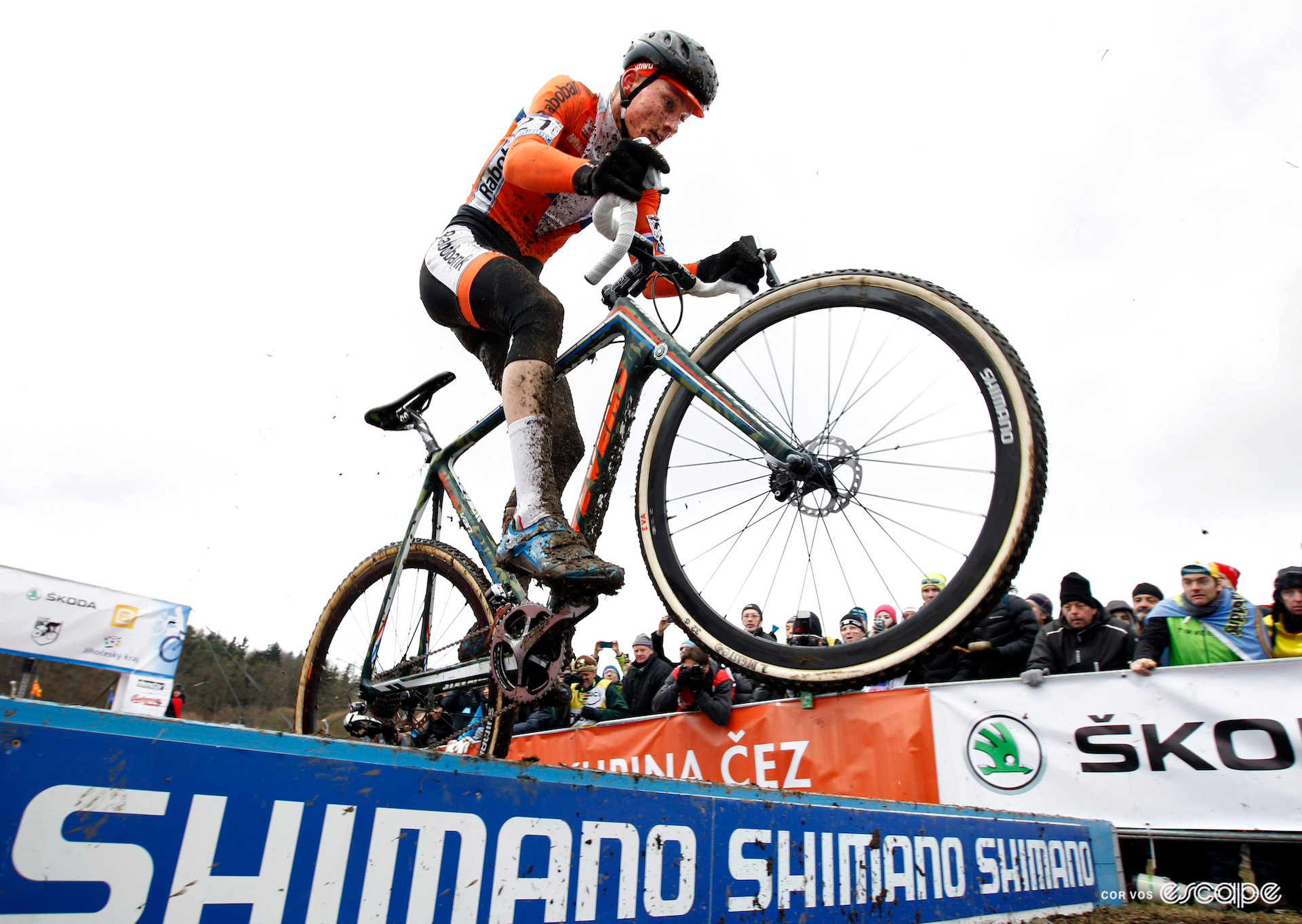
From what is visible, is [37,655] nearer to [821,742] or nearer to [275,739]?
[821,742]

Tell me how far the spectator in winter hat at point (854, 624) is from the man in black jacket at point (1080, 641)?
122 centimetres

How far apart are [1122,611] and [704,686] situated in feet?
11.1

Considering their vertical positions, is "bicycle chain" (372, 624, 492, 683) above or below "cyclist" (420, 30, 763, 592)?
below

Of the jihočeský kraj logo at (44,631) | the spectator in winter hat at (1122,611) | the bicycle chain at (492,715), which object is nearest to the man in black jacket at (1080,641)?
the spectator in winter hat at (1122,611)

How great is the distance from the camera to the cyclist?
2.71m

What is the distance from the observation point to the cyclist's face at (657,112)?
314cm

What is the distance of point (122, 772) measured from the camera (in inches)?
38.8

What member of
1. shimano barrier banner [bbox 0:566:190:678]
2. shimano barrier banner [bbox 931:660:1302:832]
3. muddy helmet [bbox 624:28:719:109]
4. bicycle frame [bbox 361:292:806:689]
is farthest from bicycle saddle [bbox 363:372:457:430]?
shimano barrier banner [bbox 0:566:190:678]

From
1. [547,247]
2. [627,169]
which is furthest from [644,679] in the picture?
[627,169]

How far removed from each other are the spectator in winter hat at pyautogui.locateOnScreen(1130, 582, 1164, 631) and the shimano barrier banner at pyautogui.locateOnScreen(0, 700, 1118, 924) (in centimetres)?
495

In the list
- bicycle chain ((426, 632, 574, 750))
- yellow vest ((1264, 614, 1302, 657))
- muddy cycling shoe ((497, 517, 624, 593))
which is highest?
yellow vest ((1264, 614, 1302, 657))

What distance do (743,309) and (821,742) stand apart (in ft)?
12.9

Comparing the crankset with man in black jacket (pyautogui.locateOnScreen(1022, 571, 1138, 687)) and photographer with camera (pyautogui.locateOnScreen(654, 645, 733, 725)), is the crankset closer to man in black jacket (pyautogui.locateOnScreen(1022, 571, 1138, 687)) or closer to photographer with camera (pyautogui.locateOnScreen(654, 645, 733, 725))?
photographer with camera (pyautogui.locateOnScreen(654, 645, 733, 725))

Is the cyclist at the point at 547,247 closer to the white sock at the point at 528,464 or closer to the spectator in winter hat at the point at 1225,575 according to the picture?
the white sock at the point at 528,464
